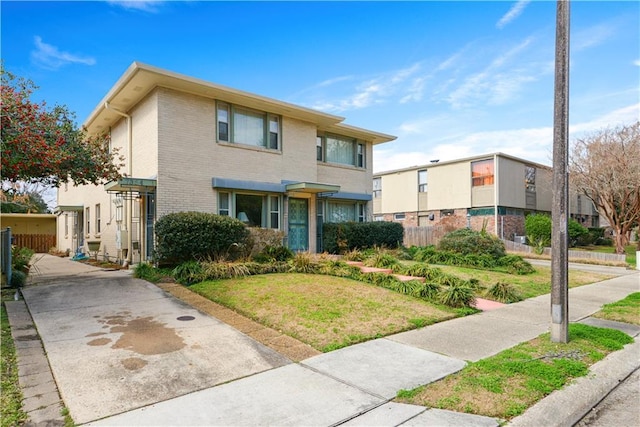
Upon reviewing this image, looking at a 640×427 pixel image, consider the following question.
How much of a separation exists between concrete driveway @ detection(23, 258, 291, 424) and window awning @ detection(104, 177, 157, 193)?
12.9ft

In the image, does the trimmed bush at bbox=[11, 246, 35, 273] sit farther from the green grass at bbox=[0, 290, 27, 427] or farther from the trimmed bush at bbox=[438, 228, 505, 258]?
the trimmed bush at bbox=[438, 228, 505, 258]

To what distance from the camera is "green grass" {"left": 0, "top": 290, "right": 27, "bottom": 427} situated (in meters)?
3.26

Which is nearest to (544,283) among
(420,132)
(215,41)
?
(420,132)

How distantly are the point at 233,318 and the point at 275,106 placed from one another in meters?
9.57

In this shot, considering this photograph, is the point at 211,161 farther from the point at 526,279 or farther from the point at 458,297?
the point at 526,279

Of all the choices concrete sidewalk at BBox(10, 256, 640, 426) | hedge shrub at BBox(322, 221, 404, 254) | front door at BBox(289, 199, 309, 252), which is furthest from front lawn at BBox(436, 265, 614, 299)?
front door at BBox(289, 199, 309, 252)

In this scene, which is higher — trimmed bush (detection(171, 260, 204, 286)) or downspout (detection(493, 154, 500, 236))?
downspout (detection(493, 154, 500, 236))

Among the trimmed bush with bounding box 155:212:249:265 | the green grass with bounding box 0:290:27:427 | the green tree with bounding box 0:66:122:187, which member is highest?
the green tree with bounding box 0:66:122:187

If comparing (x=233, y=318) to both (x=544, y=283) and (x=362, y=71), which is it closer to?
(x=544, y=283)

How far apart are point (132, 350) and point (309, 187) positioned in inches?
392

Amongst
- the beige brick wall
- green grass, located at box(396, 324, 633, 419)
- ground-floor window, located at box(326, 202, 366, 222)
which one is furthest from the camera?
ground-floor window, located at box(326, 202, 366, 222)

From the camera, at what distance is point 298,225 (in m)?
15.9

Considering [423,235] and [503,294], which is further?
[423,235]

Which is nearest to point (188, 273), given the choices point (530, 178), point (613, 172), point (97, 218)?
point (97, 218)
